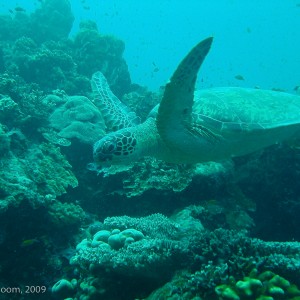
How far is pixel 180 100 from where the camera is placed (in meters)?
3.96

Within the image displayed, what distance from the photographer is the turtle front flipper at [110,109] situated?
5.89 metres

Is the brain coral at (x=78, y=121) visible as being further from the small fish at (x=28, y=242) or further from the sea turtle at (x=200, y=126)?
the small fish at (x=28, y=242)

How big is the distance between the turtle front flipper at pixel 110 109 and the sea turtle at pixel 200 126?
915 mm

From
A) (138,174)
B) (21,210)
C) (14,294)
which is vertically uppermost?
(138,174)

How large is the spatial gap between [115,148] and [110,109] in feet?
7.47

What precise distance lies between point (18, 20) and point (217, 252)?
16780mm

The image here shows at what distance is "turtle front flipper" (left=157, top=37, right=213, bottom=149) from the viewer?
11.7 feet

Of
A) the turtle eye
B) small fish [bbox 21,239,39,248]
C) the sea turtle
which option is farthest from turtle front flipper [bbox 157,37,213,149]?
small fish [bbox 21,239,39,248]

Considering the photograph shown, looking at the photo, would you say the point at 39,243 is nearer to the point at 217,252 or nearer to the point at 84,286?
the point at 84,286

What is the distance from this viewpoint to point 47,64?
36.1ft

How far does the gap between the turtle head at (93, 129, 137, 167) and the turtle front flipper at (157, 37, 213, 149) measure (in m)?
0.49

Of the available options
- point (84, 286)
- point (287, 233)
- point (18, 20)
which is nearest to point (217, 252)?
point (84, 286)

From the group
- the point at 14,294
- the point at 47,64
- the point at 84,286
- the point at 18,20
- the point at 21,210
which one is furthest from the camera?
the point at 18,20

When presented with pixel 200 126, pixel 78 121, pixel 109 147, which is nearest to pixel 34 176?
pixel 109 147
